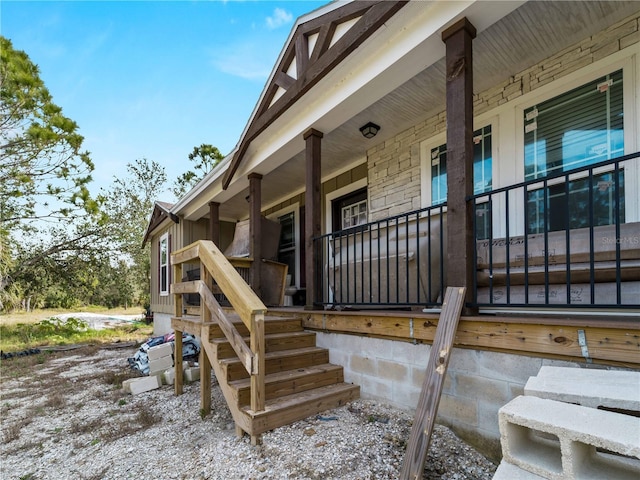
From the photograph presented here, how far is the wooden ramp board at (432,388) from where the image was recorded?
171 cm

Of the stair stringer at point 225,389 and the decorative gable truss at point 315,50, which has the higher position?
the decorative gable truss at point 315,50

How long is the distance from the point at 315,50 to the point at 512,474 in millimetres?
3410

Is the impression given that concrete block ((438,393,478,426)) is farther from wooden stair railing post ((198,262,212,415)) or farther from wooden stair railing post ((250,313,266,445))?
wooden stair railing post ((198,262,212,415))

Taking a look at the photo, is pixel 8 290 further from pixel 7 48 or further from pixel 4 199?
pixel 7 48

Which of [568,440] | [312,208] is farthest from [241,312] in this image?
[568,440]

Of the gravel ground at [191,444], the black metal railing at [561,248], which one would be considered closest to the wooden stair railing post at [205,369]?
the gravel ground at [191,444]

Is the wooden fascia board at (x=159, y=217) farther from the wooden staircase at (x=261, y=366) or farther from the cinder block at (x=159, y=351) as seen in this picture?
the wooden staircase at (x=261, y=366)

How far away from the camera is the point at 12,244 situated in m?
11.0

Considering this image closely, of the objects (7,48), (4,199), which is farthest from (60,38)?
(4,199)

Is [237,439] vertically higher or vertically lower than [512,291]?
lower

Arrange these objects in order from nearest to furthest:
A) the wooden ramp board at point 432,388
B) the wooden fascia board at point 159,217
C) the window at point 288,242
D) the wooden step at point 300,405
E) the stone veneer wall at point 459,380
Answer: the wooden ramp board at point 432,388 → the stone veneer wall at point 459,380 → the wooden step at point 300,405 → the window at point 288,242 → the wooden fascia board at point 159,217

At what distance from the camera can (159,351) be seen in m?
4.45

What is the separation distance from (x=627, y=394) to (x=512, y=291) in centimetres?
142

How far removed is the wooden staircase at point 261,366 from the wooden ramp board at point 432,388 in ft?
3.28
